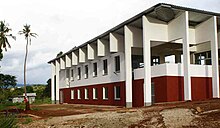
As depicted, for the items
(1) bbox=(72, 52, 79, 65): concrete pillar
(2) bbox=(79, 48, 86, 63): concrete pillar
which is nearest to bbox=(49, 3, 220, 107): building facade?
(2) bbox=(79, 48, 86, 63): concrete pillar

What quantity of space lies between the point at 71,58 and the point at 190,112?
31816 mm

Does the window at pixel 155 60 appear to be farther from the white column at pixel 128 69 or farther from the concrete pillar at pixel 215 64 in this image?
the concrete pillar at pixel 215 64

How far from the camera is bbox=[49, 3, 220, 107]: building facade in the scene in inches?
933

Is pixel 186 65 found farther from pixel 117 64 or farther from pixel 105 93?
pixel 105 93

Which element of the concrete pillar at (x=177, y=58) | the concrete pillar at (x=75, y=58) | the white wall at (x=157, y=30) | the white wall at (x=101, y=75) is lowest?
the white wall at (x=101, y=75)

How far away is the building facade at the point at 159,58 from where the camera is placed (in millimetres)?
23703

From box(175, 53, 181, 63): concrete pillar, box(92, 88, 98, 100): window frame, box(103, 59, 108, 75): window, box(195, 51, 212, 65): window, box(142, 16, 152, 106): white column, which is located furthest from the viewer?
box(92, 88, 98, 100): window frame

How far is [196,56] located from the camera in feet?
100

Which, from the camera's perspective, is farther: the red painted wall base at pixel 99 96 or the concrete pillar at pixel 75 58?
the concrete pillar at pixel 75 58

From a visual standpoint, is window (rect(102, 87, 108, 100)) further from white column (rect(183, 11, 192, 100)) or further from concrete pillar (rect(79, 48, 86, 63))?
white column (rect(183, 11, 192, 100))

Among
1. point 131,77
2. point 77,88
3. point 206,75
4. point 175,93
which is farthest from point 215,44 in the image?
point 77,88

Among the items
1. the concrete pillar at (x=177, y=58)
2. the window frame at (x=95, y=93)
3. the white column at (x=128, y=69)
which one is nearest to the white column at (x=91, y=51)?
the window frame at (x=95, y=93)

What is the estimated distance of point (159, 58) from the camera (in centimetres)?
3272

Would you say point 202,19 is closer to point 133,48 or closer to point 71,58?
point 133,48
